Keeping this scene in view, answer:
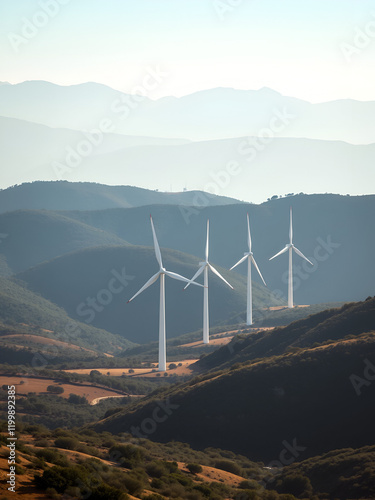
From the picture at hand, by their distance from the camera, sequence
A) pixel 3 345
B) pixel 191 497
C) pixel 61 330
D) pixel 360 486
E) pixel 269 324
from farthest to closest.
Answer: pixel 61 330, pixel 269 324, pixel 3 345, pixel 360 486, pixel 191 497

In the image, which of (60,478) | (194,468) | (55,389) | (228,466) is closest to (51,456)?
(60,478)

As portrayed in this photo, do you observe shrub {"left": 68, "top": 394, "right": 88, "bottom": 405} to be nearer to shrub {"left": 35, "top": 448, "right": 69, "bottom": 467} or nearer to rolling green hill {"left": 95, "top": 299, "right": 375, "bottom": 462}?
rolling green hill {"left": 95, "top": 299, "right": 375, "bottom": 462}

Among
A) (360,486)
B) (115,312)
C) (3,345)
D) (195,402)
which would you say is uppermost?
(115,312)

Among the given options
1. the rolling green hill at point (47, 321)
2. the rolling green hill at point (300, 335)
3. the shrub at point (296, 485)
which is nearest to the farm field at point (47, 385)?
the rolling green hill at point (300, 335)

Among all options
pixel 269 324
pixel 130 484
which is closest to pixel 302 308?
pixel 269 324

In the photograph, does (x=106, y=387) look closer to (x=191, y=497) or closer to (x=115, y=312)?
(x=191, y=497)

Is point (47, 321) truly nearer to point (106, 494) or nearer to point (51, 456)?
point (51, 456)
